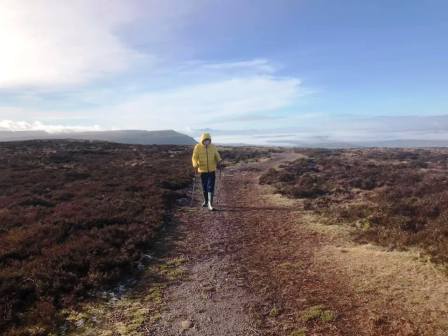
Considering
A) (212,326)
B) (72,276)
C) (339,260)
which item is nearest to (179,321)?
(212,326)

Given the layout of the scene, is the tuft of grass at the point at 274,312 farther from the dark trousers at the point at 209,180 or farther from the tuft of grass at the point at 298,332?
the dark trousers at the point at 209,180

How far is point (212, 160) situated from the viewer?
54.5 ft

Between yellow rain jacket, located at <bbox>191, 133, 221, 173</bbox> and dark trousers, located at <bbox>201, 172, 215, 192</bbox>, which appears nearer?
yellow rain jacket, located at <bbox>191, 133, 221, 173</bbox>

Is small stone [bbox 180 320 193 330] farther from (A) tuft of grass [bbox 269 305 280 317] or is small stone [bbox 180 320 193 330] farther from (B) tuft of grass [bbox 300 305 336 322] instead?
(B) tuft of grass [bbox 300 305 336 322]

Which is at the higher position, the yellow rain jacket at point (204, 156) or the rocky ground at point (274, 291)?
the yellow rain jacket at point (204, 156)

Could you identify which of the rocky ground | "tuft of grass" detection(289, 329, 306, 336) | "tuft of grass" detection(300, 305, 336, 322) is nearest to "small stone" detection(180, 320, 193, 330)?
the rocky ground

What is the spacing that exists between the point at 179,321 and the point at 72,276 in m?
3.30

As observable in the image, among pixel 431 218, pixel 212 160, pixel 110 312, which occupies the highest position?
pixel 212 160

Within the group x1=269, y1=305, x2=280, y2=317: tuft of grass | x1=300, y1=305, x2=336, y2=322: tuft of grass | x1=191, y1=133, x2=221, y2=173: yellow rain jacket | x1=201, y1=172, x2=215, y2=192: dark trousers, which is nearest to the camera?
x1=300, y1=305, x2=336, y2=322: tuft of grass

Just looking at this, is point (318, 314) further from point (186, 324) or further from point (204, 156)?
point (204, 156)

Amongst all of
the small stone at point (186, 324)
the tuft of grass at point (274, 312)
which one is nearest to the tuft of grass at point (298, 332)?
the tuft of grass at point (274, 312)

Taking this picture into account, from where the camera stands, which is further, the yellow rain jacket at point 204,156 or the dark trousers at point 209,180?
the dark trousers at point 209,180

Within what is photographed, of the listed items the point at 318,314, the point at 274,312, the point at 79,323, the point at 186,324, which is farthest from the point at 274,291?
the point at 79,323

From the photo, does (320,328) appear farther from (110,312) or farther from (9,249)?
(9,249)
